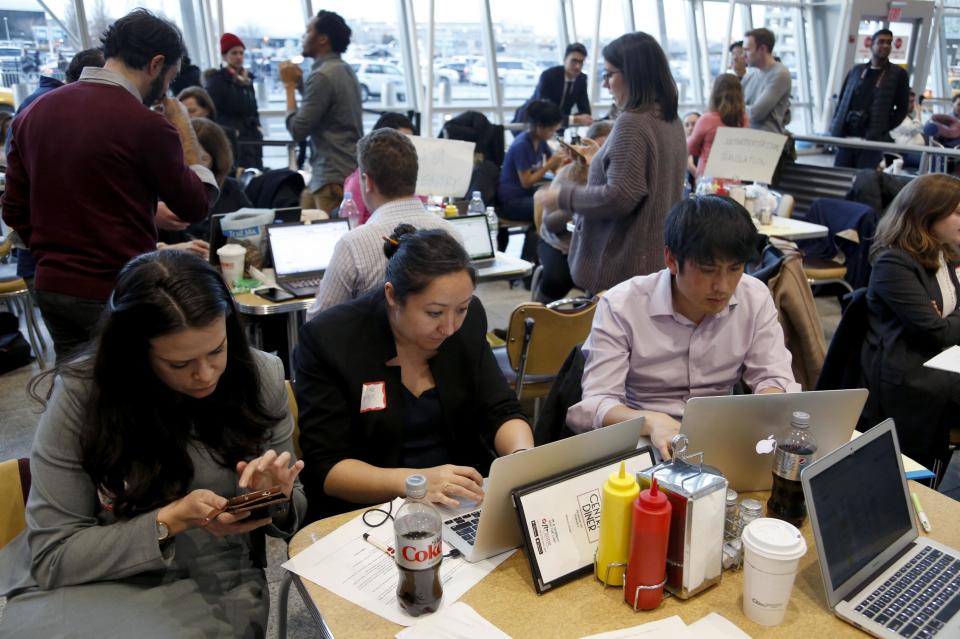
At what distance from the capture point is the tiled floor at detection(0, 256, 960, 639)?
7.68 feet

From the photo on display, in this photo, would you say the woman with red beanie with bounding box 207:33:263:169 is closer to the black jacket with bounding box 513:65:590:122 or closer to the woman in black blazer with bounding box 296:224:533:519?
the black jacket with bounding box 513:65:590:122

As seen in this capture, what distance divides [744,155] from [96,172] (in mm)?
3523

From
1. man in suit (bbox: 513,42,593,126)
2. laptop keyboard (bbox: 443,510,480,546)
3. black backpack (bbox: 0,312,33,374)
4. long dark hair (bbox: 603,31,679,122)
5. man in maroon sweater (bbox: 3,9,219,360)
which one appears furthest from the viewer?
man in suit (bbox: 513,42,593,126)

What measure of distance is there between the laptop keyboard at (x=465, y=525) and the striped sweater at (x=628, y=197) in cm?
182

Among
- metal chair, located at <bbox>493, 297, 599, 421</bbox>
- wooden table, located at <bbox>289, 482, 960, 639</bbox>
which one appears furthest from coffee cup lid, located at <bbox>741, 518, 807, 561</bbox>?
metal chair, located at <bbox>493, 297, 599, 421</bbox>

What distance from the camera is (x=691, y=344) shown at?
2016 millimetres

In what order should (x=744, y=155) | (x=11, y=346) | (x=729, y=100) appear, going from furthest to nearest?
(x=729, y=100), (x=744, y=155), (x=11, y=346)

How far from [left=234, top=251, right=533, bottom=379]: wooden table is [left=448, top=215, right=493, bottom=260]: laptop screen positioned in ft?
0.22

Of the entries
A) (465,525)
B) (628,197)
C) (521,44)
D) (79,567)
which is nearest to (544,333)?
(628,197)

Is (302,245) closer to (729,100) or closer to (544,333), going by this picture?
(544,333)

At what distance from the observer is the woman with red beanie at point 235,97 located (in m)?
6.50

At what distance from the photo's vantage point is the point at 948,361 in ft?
7.74

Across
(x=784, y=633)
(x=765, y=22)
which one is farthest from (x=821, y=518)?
(x=765, y=22)

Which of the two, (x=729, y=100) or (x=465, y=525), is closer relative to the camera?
(x=465, y=525)
